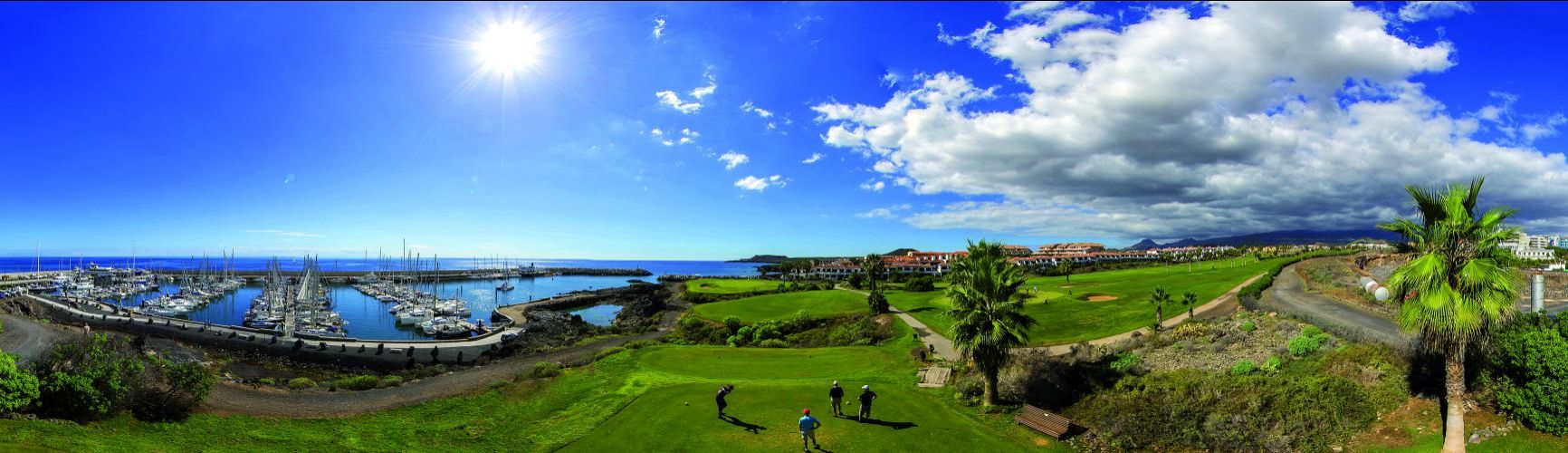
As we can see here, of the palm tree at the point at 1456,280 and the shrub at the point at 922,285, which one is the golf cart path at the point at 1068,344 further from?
the shrub at the point at 922,285

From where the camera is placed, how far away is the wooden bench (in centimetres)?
1923

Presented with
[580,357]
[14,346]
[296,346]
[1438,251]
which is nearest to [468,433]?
[580,357]

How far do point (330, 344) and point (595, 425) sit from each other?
5102cm

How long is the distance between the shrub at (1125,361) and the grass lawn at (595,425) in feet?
23.6

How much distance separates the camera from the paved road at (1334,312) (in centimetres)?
2379

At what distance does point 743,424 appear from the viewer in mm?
20969

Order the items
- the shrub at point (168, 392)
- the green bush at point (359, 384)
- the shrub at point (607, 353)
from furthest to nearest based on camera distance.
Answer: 1. the shrub at point (607, 353)
2. the green bush at point (359, 384)
3. the shrub at point (168, 392)

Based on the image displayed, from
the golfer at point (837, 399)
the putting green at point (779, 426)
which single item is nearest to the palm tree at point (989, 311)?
the putting green at point (779, 426)

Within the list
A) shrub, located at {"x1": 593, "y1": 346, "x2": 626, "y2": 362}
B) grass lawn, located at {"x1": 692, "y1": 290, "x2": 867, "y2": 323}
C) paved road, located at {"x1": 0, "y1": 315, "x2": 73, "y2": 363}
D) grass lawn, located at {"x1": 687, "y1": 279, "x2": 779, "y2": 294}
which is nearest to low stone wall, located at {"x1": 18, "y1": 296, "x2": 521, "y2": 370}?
paved road, located at {"x1": 0, "y1": 315, "x2": 73, "y2": 363}

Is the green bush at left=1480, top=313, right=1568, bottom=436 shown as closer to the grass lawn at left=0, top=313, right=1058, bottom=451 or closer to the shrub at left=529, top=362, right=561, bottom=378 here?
the grass lawn at left=0, top=313, right=1058, bottom=451

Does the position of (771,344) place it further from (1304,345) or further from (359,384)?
(1304,345)

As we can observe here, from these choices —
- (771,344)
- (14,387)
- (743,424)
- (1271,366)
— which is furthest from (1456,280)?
(14,387)

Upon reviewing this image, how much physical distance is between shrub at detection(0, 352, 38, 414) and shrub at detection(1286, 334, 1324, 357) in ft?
144

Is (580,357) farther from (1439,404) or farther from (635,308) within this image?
(635,308)
